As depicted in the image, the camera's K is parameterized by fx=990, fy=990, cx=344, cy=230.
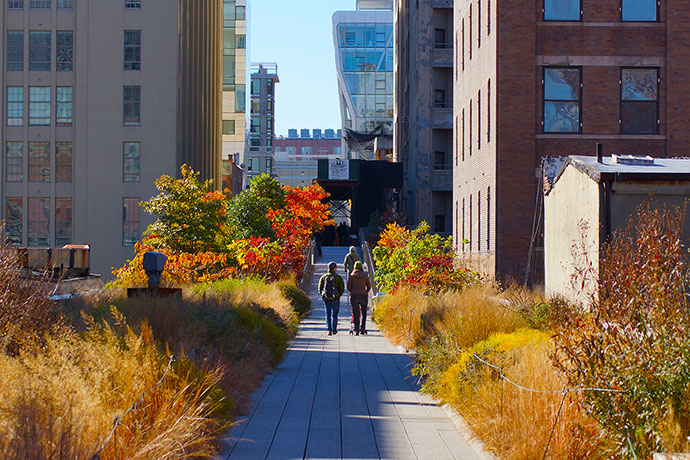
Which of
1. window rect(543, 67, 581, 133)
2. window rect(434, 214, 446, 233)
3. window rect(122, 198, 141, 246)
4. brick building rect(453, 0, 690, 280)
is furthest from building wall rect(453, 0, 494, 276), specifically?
window rect(122, 198, 141, 246)

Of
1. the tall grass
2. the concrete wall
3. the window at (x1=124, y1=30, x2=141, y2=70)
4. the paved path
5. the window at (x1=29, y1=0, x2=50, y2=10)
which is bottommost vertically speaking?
the paved path

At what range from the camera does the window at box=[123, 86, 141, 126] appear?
6153cm

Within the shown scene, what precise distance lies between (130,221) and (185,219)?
24990mm

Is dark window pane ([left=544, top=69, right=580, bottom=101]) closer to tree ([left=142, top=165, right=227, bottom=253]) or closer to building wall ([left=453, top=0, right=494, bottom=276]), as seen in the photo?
building wall ([left=453, top=0, right=494, bottom=276])

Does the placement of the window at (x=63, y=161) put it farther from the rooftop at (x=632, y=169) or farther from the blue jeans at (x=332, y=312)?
the rooftop at (x=632, y=169)

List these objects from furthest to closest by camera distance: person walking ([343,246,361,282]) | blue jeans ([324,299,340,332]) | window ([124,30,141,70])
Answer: window ([124,30,141,70]), person walking ([343,246,361,282]), blue jeans ([324,299,340,332])

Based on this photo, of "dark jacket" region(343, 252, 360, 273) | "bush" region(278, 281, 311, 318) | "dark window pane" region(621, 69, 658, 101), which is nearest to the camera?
"bush" region(278, 281, 311, 318)

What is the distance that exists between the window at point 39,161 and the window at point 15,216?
1.78m

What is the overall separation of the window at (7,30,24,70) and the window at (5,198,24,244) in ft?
27.9

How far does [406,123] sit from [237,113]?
51.0 metres

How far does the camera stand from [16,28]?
62406 millimetres

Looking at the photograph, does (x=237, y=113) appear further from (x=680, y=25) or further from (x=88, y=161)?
(x=680, y=25)

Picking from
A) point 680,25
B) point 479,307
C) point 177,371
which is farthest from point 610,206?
point 680,25

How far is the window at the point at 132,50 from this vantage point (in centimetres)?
6150
